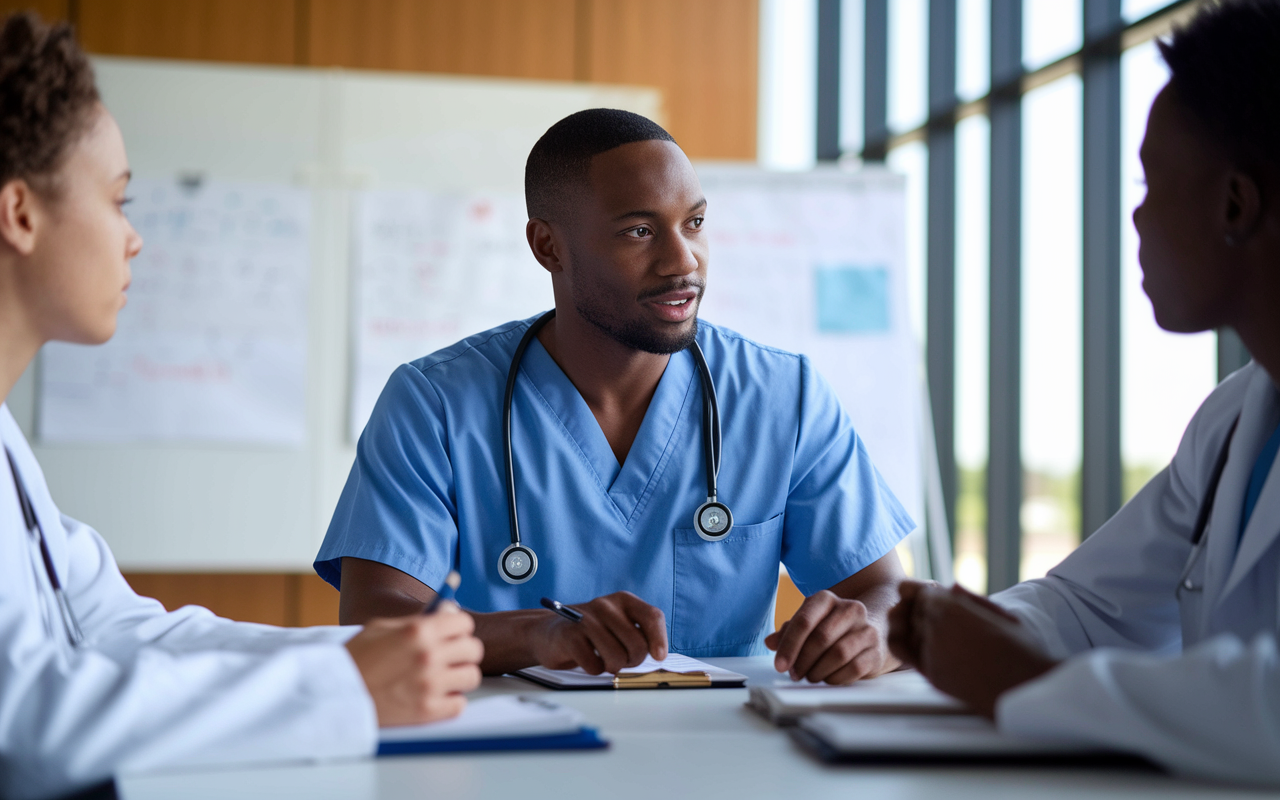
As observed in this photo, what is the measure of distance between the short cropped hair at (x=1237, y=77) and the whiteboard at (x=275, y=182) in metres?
2.53

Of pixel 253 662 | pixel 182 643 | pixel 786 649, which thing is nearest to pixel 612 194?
pixel 786 649

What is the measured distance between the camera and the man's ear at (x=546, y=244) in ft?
6.15

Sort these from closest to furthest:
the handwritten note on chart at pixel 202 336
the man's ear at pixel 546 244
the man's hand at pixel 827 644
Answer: the man's hand at pixel 827 644, the man's ear at pixel 546 244, the handwritten note on chart at pixel 202 336

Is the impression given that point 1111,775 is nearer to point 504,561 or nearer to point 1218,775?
point 1218,775

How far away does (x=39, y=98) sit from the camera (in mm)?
1006

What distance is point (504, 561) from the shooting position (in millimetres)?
1548

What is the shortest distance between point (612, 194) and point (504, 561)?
24.2 inches

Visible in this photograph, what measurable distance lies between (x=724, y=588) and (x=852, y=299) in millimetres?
1781

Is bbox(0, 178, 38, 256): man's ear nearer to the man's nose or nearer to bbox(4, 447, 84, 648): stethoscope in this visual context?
bbox(4, 447, 84, 648): stethoscope

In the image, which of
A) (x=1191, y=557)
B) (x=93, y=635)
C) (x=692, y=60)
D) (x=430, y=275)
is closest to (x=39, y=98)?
(x=93, y=635)

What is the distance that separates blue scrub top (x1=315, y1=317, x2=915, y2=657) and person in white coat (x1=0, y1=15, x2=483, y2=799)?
0.40 metres

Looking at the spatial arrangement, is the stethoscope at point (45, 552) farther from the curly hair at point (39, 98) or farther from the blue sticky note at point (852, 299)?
the blue sticky note at point (852, 299)

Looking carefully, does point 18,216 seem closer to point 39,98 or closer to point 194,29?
point 39,98

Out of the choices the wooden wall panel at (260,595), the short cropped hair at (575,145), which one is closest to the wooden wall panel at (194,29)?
the wooden wall panel at (260,595)
